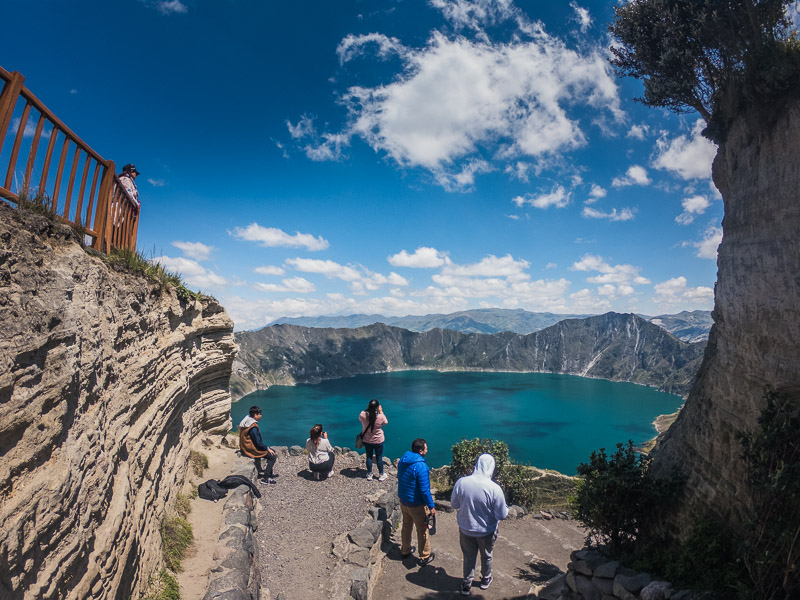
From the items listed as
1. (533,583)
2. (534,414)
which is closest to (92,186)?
(533,583)

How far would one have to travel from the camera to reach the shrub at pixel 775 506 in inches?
168

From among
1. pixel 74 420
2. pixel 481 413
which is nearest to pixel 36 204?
pixel 74 420

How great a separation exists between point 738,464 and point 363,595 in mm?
5968

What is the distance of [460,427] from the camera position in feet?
286

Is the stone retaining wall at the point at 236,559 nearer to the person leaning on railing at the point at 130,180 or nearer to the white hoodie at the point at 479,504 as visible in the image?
the white hoodie at the point at 479,504

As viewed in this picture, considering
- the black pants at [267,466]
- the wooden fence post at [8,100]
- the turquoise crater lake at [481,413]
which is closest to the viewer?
the wooden fence post at [8,100]

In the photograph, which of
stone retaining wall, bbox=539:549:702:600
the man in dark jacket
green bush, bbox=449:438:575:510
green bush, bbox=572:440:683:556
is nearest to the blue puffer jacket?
stone retaining wall, bbox=539:549:702:600

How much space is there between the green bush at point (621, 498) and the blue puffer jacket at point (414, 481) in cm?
288

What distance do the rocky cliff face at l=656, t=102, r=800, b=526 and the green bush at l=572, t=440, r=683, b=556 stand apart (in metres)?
0.40

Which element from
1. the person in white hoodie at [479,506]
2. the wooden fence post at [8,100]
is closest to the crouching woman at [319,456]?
the person in white hoodie at [479,506]

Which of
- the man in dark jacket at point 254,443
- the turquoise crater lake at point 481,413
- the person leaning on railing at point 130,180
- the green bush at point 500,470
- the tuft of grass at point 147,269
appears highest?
the person leaning on railing at point 130,180

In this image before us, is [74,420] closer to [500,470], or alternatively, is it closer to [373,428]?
[373,428]

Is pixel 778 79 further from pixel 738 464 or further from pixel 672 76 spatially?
pixel 738 464

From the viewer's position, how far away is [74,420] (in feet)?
13.4
